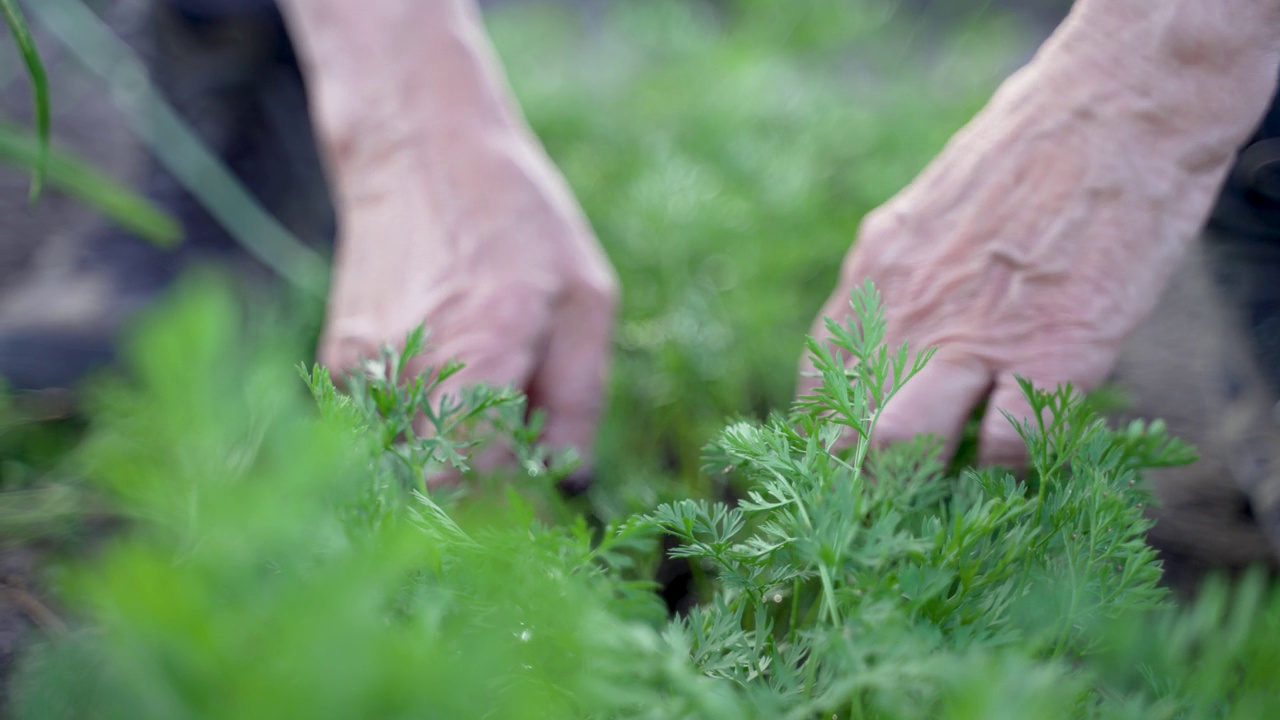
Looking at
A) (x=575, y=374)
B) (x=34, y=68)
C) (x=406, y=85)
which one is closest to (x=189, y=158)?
(x=406, y=85)

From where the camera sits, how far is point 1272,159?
29.0 inches

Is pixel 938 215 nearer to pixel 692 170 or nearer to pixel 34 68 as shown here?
pixel 692 170

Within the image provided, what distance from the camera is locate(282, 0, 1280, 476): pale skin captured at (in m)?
0.69

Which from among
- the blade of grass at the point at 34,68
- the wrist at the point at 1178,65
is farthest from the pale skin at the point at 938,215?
the blade of grass at the point at 34,68

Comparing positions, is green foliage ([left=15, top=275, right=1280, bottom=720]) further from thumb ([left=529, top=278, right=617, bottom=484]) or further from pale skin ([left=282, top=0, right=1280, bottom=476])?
thumb ([left=529, top=278, right=617, bottom=484])

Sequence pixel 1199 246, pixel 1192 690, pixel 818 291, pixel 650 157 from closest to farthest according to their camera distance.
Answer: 1. pixel 1192 690
2. pixel 1199 246
3. pixel 818 291
4. pixel 650 157

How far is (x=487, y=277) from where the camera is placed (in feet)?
2.73

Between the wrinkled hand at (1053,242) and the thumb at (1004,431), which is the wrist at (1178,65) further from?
the thumb at (1004,431)

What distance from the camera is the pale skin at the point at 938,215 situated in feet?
2.27

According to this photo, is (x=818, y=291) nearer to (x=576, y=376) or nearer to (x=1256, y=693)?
(x=576, y=376)

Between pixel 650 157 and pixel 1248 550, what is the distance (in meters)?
0.98

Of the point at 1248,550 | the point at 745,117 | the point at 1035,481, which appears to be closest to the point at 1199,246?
the point at 1248,550

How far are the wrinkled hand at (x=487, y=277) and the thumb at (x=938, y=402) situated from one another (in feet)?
1.02

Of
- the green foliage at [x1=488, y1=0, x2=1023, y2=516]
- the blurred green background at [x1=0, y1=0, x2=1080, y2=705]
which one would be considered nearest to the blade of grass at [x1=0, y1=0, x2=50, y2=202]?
the blurred green background at [x1=0, y1=0, x2=1080, y2=705]
